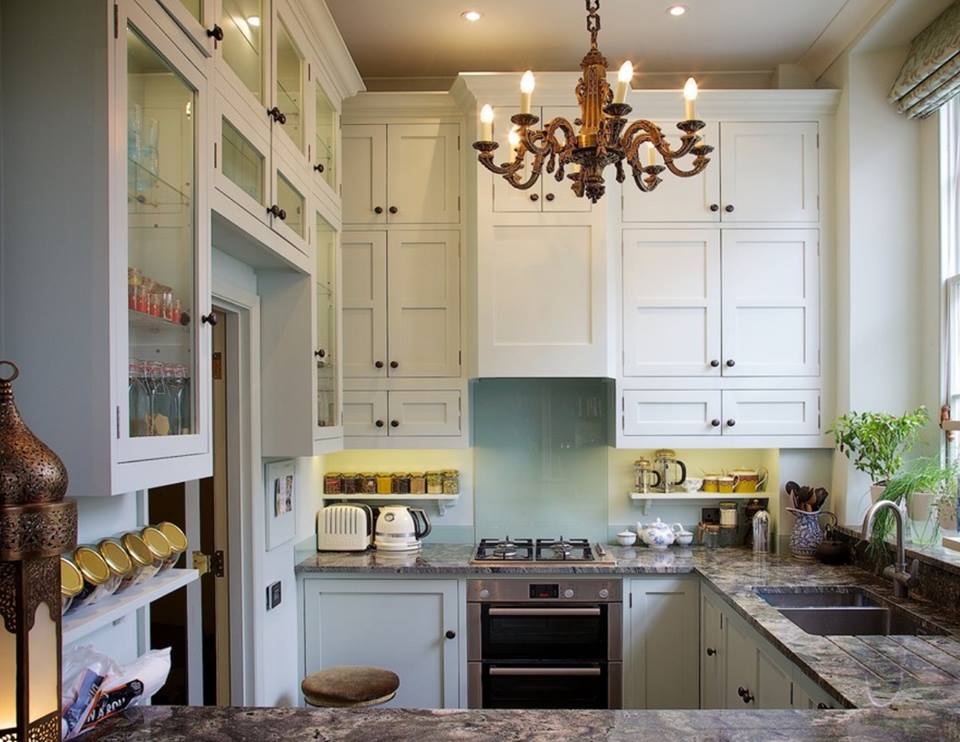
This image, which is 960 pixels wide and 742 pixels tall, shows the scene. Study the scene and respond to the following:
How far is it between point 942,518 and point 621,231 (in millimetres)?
1749

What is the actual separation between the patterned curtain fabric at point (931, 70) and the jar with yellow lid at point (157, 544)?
3089 millimetres

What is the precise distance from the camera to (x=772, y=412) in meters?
3.82

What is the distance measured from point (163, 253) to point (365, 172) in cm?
226

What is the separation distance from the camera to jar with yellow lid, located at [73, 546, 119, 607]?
165 centimetres

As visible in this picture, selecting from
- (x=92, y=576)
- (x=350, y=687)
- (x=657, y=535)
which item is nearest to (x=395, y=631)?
(x=350, y=687)

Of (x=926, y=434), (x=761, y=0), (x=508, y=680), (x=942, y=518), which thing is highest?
(x=761, y=0)

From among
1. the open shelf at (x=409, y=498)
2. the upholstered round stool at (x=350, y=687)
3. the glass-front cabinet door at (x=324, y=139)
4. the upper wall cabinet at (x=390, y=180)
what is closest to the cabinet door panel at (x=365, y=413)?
the open shelf at (x=409, y=498)

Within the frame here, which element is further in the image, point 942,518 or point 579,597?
point 579,597

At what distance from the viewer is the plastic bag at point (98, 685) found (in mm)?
1603

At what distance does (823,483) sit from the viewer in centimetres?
389

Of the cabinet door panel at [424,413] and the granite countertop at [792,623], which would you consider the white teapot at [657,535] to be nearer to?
the granite countertop at [792,623]

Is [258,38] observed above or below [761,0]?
below

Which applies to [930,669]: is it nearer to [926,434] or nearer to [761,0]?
[926,434]

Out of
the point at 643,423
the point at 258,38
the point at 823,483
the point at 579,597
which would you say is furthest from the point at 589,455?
the point at 258,38
